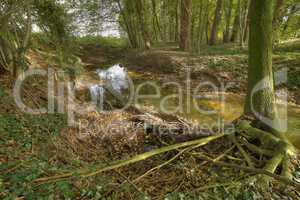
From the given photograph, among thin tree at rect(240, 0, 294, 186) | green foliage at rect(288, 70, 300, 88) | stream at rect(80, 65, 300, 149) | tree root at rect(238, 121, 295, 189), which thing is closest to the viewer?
tree root at rect(238, 121, 295, 189)

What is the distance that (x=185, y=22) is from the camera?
51.1 feet

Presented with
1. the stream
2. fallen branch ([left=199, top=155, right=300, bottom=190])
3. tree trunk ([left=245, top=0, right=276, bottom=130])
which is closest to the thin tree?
tree trunk ([left=245, top=0, right=276, bottom=130])

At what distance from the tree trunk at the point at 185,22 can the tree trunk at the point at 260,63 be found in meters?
10.7

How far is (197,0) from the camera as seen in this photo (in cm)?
1994

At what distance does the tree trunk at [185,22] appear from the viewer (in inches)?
587

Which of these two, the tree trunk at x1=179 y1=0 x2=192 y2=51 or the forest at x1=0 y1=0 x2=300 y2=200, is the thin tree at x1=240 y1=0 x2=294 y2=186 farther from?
the tree trunk at x1=179 y1=0 x2=192 y2=51

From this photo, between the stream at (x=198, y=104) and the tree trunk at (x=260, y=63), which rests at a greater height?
the tree trunk at (x=260, y=63)

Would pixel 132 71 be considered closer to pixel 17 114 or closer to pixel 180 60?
pixel 180 60

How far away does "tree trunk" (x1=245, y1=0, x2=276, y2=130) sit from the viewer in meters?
4.74

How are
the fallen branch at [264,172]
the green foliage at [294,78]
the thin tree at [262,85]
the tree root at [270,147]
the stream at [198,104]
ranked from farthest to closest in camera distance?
the green foliage at [294,78] → the stream at [198,104] → the thin tree at [262,85] → the tree root at [270,147] → the fallen branch at [264,172]

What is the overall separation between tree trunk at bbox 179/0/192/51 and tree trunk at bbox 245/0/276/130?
10674 mm

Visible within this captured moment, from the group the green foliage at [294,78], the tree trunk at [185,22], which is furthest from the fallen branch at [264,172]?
the tree trunk at [185,22]

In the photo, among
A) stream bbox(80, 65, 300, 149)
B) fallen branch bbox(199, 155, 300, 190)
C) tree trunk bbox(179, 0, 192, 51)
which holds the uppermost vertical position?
tree trunk bbox(179, 0, 192, 51)

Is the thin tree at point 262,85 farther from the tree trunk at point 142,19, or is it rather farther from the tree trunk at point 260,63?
the tree trunk at point 142,19
